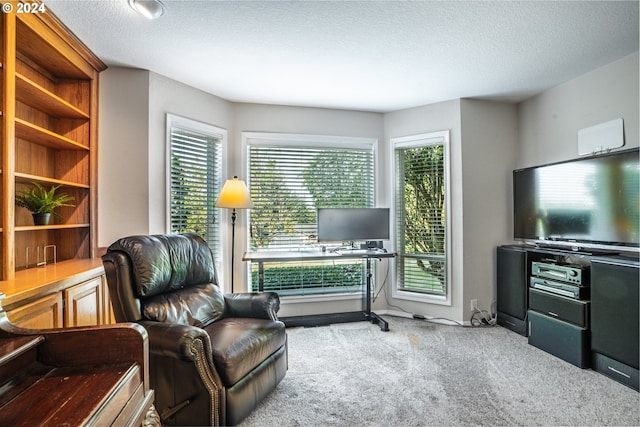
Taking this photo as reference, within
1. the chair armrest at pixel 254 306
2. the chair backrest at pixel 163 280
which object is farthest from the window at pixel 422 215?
the chair backrest at pixel 163 280

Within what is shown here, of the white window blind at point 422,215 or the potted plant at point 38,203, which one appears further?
the white window blind at point 422,215

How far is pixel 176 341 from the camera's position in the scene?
65.8 inches

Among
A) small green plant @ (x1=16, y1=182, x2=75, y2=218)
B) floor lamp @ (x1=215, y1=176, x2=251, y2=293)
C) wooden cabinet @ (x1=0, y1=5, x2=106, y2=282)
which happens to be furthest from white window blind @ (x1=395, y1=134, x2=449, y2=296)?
small green plant @ (x1=16, y1=182, x2=75, y2=218)

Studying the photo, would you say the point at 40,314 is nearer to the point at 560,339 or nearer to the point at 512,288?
the point at 560,339

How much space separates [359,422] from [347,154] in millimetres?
2854

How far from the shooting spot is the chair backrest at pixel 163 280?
1.93 meters

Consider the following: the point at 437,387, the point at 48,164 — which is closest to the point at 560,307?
the point at 437,387

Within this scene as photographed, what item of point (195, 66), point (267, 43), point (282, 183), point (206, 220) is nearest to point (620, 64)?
point (267, 43)

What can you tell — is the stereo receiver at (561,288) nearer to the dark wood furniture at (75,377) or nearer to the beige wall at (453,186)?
the beige wall at (453,186)

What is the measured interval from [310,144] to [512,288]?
8.77 feet

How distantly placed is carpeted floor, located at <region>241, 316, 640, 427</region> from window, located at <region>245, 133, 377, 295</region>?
868 mm

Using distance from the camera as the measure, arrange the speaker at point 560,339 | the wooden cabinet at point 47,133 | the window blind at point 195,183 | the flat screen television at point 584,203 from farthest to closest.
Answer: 1. the window blind at point 195,183
2. the speaker at point 560,339
3. the flat screen television at point 584,203
4. the wooden cabinet at point 47,133

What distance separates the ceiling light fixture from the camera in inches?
75.2

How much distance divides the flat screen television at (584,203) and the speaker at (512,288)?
0.24 metres
